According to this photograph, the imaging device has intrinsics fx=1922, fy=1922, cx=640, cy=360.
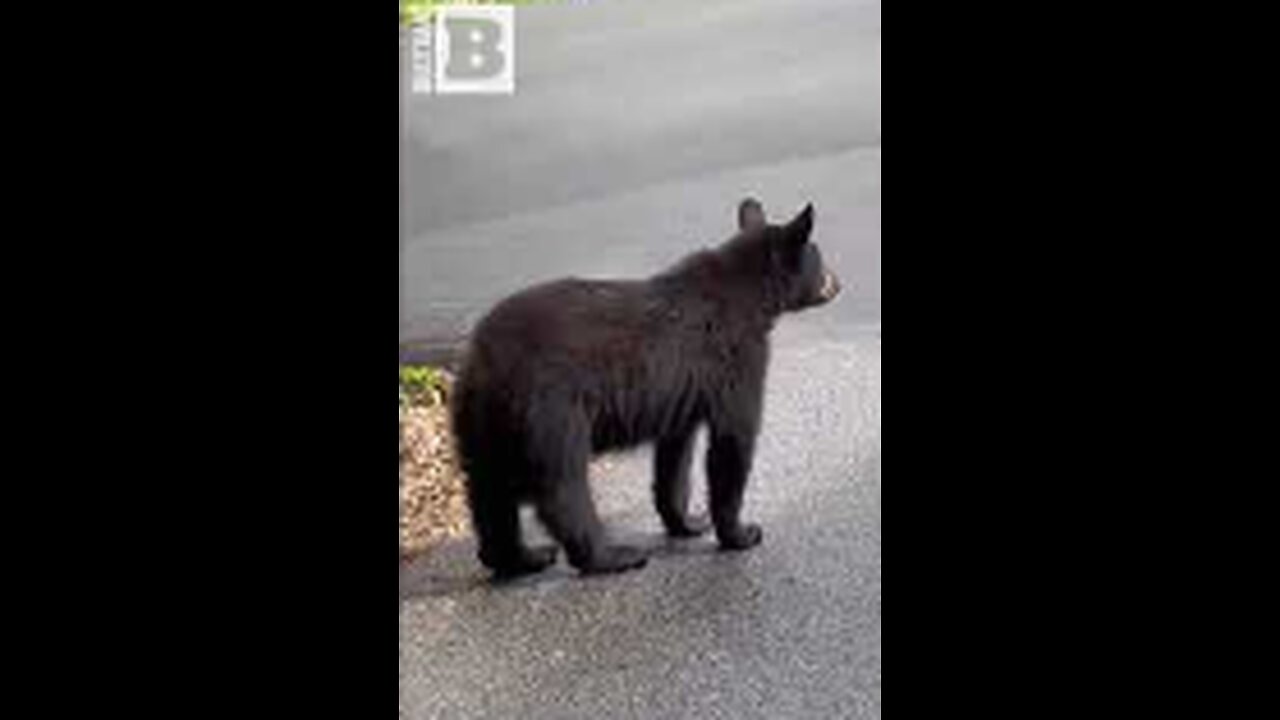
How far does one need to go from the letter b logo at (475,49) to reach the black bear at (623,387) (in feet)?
1.48

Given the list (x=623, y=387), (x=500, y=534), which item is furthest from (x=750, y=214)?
(x=500, y=534)

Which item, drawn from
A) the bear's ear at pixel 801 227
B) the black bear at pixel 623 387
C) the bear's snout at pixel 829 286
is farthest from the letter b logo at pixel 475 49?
the bear's snout at pixel 829 286

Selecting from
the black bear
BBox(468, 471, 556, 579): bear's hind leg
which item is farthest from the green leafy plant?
BBox(468, 471, 556, 579): bear's hind leg

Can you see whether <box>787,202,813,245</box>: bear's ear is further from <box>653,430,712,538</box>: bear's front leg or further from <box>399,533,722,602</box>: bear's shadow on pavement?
<box>399,533,722,602</box>: bear's shadow on pavement

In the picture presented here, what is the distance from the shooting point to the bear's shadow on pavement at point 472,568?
4.02 meters

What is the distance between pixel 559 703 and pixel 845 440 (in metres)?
0.85

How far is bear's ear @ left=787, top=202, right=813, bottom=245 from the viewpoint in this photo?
4125mm

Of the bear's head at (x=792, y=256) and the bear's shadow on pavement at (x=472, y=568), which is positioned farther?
the bear's head at (x=792, y=256)

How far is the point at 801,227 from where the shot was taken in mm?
4156

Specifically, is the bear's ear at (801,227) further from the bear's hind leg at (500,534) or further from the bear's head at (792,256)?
the bear's hind leg at (500,534)

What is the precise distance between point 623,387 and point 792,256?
48 cm

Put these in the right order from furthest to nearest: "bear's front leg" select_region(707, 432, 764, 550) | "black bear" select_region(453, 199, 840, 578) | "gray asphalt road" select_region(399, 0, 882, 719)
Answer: "bear's front leg" select_region(707, 432, 764, 550)
"black bear" select_region(453, 199, 840, 578)
"gray asphalt road" select_region(399, 0, 882, 719)

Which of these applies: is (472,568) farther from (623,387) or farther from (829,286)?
(829,286)

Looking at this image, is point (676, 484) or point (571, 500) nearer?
point (571, 500)
